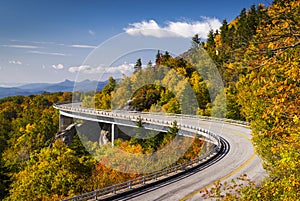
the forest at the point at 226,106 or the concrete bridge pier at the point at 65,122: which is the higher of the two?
the forest at the point at 226,106

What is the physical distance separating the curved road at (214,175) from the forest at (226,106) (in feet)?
7.36

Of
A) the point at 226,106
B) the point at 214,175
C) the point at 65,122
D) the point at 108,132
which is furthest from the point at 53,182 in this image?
the point at 65,122

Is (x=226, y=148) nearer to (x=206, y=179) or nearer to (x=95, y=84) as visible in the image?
(x=206, y=179)

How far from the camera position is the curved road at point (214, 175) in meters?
15.4

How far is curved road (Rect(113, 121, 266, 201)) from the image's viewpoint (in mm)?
15359

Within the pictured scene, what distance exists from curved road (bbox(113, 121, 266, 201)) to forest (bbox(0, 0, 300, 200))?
88.3 inches

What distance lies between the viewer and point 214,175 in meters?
19.4

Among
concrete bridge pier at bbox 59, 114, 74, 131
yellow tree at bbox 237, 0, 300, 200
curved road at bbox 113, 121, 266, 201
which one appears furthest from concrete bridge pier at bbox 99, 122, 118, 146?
yellow tree at bbox 237, 0, 300, 200

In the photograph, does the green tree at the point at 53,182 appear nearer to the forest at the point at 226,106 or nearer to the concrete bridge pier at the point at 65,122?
the forest at the point at 226,106

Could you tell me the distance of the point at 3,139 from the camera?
97375 mm

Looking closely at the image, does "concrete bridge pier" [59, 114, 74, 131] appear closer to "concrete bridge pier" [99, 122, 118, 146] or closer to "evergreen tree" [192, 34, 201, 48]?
"concrete bridge pier" [99, 122, 118, 146]

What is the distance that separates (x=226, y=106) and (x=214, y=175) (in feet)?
107

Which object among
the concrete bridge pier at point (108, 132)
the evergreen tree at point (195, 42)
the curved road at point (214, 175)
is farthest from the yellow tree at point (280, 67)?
the evergreen tree at point (195, 42)

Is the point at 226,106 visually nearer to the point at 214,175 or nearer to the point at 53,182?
the point at 214,175
